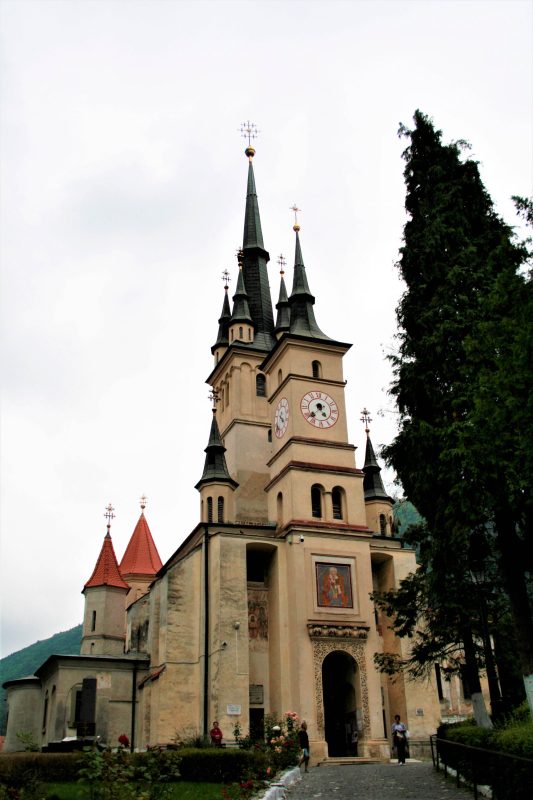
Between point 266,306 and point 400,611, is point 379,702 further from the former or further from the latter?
point 266,306

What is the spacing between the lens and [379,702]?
3197cm

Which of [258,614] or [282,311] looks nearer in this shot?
[258,614]

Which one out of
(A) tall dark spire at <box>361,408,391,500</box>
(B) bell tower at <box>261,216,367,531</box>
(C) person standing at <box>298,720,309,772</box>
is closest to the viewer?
(C) person standing at <box>298,720,309,772</box>

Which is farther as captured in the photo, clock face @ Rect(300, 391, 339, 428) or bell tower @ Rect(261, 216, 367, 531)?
clock face @ Rect(300, 391, 339, 428)

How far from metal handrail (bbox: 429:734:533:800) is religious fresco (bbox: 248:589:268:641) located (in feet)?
60.6

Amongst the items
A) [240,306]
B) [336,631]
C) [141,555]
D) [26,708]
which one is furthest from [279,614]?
[141,555]

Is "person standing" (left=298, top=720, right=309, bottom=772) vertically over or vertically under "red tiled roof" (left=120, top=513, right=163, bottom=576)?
under

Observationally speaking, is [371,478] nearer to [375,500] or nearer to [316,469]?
A: [375,500]

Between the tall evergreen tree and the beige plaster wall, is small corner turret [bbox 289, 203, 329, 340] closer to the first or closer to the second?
the tall evergreen tree

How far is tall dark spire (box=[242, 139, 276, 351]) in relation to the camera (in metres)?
51.0

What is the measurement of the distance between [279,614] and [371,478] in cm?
1417

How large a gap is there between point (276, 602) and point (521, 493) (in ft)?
63.4

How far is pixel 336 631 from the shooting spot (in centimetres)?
3250

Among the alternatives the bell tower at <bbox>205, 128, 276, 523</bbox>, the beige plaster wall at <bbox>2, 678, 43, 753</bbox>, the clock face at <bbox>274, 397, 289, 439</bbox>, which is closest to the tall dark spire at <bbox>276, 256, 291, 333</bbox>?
the bell tower at <bbox>205, 128, 276, 523</bbox>
